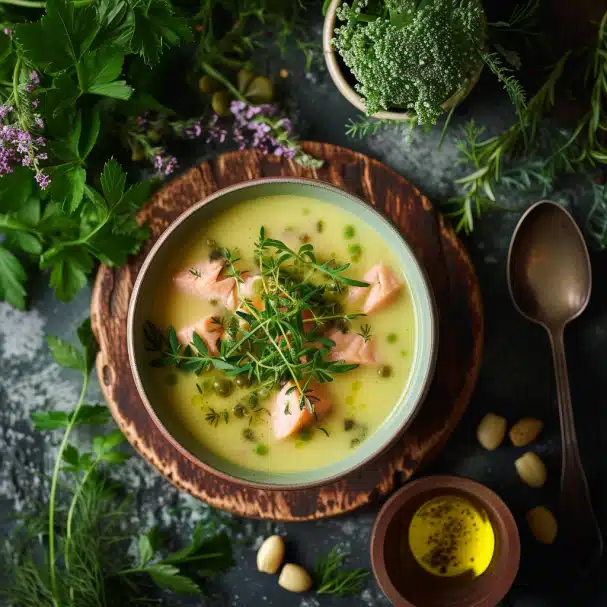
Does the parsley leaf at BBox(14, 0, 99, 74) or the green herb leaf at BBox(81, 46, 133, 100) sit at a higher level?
the parsley leaf at BBox(14, 0, 99, 74)

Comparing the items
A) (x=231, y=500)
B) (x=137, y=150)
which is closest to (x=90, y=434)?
(x=231, y=500)

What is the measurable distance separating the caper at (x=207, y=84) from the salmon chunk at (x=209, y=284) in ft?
1.55

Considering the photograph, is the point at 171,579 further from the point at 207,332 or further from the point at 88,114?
the point at 88,114

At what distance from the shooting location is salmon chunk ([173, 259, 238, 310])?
5.26 ft

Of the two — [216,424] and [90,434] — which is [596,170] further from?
[90,434]

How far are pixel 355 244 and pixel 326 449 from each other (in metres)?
0.46

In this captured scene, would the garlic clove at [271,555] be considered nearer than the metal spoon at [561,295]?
No

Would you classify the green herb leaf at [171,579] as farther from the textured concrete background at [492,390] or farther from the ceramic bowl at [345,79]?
the ceramic bowl at [345,79]

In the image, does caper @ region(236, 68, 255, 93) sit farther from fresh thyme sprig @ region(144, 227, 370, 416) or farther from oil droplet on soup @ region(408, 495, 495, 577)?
oil droplet on soup @ region(408, 495, 495, 577)

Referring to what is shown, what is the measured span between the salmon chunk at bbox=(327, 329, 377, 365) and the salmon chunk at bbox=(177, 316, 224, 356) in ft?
0.82

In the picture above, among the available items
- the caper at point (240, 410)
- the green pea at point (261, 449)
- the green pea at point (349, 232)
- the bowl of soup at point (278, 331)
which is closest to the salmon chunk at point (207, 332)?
the bowl of soup at point (278, 331)

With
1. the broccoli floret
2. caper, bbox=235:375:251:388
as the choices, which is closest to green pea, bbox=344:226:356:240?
the broccoli floret

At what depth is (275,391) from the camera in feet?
5.29

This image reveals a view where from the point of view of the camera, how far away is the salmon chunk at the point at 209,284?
1.60 m
